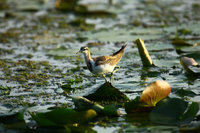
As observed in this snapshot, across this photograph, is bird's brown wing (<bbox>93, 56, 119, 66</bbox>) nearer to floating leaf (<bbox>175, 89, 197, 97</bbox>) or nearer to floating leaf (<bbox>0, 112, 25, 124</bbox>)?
floating leaf (<bbox>175, 89, 197, 97</bbox>)

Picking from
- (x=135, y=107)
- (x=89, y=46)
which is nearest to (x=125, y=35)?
(x=89, y=46)

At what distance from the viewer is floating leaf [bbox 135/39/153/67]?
23.3 ft

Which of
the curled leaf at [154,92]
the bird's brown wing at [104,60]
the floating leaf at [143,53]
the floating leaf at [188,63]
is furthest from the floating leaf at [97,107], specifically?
the floating leaf at [143,53]

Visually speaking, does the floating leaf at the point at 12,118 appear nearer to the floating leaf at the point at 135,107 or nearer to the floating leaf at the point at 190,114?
the floating leaf at the point at 135,107

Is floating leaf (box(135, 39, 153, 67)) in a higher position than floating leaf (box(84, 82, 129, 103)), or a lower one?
higher

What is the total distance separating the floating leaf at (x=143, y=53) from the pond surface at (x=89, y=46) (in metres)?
0.14

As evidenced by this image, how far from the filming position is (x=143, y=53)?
718 centimetres

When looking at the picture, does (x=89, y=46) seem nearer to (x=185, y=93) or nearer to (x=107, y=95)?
(x=107, y=95)

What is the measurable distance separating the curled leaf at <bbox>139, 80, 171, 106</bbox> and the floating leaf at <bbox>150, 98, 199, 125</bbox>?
12 centimetres

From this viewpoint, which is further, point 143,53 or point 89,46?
point 89,46

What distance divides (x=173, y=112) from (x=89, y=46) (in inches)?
206

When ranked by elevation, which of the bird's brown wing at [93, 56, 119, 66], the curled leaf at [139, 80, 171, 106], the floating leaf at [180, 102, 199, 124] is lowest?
the floating leaf at [180, 102, 199, 124]

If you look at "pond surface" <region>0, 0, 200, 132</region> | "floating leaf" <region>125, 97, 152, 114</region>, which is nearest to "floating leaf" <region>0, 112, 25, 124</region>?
"pond surface" <region>0, 0, 200, 132</region>

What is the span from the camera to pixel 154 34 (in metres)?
9.85
